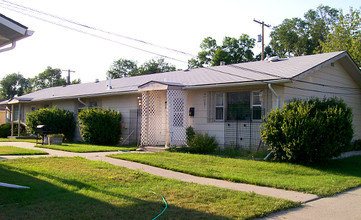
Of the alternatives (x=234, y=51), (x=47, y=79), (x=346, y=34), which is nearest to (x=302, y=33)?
(x=234, y=51)

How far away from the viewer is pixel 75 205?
593 cm

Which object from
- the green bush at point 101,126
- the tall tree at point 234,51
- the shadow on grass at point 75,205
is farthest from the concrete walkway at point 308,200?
the tall tree at point 234,51

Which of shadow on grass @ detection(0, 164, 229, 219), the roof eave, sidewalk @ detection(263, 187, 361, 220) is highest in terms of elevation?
the roof eave

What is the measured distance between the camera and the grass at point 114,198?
561 cm

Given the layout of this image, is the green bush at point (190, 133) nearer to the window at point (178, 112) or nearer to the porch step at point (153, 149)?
the window at point (178, 112)

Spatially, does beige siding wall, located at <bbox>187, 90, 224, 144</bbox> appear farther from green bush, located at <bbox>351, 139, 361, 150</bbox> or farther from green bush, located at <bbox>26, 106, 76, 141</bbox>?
green bush, located at <bbox>26, 106, 76, 141</bbox>

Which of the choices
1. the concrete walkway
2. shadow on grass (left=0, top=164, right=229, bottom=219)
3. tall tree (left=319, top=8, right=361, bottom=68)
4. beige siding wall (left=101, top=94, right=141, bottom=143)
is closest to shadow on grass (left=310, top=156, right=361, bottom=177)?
the concrete walkway

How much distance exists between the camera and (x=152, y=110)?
53.6ft

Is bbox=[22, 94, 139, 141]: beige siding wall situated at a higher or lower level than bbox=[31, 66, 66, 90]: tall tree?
lower

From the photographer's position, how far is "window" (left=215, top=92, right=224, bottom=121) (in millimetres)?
15055

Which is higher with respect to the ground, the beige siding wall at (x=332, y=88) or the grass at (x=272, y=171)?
the beige siding wall at (x=332, y=88)

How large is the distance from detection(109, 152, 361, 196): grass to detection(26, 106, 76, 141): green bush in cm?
1014

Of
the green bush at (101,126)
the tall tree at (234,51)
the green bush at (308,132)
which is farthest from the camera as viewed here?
the tall tree at (234,51)

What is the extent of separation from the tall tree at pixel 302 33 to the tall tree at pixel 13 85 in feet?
156
